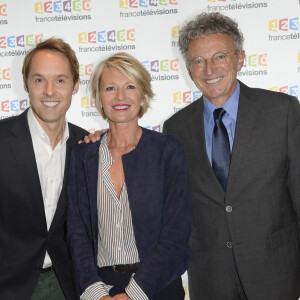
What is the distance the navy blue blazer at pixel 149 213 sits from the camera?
71.9 inches

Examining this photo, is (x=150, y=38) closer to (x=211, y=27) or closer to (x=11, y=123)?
(x=211, y=27)

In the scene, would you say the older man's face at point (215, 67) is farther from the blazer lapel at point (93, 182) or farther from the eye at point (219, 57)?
the blazer lapel at point (93, 182)

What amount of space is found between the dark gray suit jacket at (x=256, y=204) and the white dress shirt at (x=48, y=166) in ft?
2.69

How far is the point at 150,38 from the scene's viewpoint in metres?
4.12

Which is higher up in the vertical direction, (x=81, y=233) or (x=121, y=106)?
(x=121, y=106)

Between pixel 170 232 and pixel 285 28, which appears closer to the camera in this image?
pixel 170 232

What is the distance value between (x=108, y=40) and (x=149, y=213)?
9.19 ft

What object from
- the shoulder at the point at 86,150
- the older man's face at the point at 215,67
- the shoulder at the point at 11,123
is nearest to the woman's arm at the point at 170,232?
the shoulder at the point at 86,150

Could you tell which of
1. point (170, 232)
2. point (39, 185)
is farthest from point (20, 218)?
point (170, 232)

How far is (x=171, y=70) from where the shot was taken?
4.13 metres

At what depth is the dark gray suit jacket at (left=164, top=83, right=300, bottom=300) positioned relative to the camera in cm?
214

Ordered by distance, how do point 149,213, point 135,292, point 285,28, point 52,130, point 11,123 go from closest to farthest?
point 135,292 < point 149,213 < point 11,123 < point 52,130 < point 285,28

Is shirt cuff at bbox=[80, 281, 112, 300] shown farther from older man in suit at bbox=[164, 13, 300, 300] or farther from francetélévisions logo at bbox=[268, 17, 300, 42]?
francetélévisions logo at bbox=[268, 17, 300, 42]

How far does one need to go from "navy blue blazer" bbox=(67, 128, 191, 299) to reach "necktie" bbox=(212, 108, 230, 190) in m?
0.33
